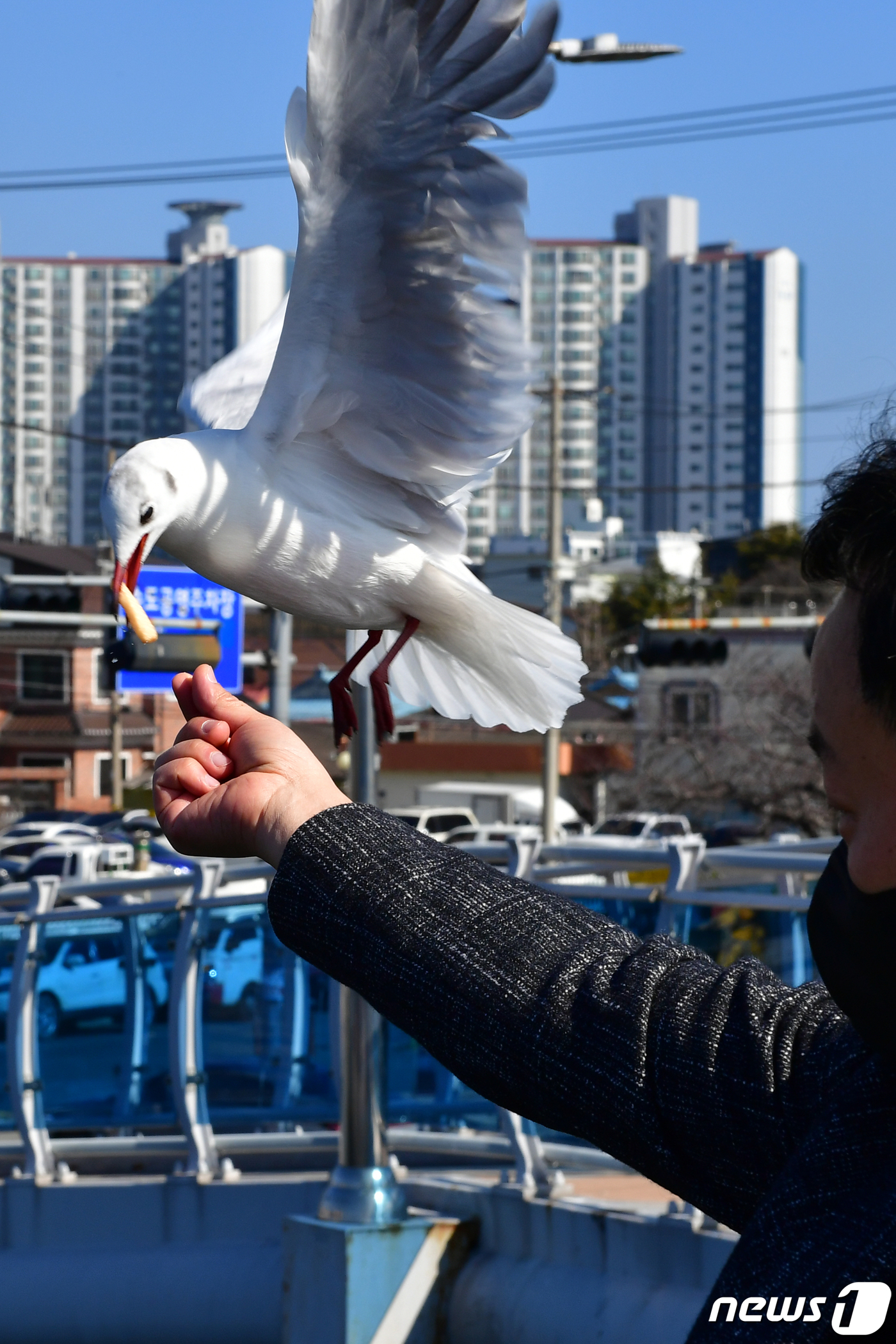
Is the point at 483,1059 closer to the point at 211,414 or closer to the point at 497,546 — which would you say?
the point at 211,414

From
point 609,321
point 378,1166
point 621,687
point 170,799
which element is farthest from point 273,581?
point 609,321

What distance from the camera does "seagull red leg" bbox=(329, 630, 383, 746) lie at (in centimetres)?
232

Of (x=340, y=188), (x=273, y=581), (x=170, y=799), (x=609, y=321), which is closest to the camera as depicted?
(x=170, y=799)

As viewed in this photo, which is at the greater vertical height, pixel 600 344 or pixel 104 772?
pixel 600 344

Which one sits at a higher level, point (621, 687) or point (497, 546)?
point (497, 546)

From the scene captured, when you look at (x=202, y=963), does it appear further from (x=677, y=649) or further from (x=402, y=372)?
(x=677, y=649)

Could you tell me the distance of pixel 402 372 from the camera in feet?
8.96

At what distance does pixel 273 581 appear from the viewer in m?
1.94

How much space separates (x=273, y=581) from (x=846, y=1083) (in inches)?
40.6

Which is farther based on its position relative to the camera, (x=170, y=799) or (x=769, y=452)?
(x=769, y=452)

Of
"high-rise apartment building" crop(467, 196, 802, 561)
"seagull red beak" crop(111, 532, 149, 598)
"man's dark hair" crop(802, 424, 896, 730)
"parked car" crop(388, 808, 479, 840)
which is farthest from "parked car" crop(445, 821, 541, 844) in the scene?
"high-rise apartment building" crop(467, 196, 802, 561)

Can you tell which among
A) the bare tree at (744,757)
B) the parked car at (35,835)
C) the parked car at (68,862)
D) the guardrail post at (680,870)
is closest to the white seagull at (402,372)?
the guardrail post at (680,870)

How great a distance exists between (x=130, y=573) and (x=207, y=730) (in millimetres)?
233

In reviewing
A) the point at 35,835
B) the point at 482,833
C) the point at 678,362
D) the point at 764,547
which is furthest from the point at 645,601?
the point at 678,362
